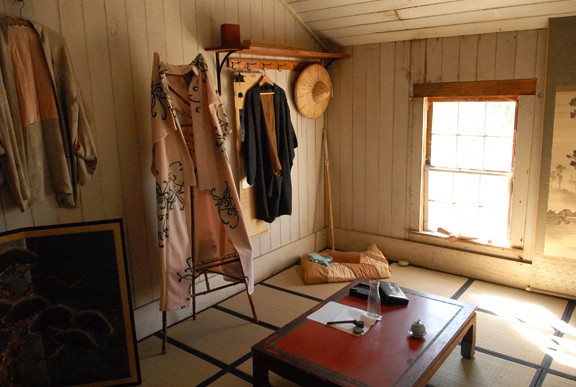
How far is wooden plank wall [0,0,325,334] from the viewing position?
95.2 inches

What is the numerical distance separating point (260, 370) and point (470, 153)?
255 cm

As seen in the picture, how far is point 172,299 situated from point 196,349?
0.35 m

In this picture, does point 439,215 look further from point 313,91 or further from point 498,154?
point 313,91

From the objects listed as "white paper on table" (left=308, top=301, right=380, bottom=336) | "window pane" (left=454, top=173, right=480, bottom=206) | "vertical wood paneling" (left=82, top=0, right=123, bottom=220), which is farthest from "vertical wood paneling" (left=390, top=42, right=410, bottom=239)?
"vertical wood paneling" (left=82, top=0, right=123, bottom=220)

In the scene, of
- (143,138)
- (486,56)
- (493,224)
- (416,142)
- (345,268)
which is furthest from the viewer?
(416,142)

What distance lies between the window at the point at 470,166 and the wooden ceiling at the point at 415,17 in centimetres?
54

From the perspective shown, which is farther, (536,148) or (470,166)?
(470,166)

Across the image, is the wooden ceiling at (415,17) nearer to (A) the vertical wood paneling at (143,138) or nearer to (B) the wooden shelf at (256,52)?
(B) the wooden shelf at (256,52)

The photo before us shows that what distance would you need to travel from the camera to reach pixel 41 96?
2.20m

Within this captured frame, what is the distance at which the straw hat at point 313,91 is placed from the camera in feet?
13.0

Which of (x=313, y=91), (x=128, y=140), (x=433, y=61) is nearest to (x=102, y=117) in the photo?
(x=128, y=140)

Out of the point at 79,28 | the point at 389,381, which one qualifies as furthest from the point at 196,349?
the point at 79,28

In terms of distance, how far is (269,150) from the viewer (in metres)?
3.62

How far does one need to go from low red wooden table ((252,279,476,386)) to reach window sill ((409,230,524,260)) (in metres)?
1.35
